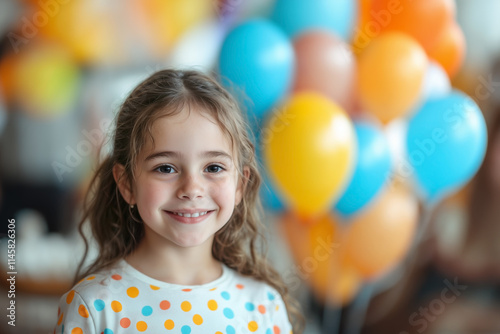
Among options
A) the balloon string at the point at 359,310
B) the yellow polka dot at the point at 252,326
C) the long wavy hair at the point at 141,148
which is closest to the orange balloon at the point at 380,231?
the balloon string at the point at 359,310

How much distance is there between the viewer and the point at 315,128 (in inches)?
62.0

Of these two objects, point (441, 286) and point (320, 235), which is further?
point (441, 286)

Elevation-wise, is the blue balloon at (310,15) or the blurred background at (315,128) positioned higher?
the blue balloon at (310,15)

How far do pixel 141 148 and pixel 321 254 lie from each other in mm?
1017

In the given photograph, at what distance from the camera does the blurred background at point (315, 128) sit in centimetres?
164

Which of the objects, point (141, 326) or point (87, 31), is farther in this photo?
point (87, 31)

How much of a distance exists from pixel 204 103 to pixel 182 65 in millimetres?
850

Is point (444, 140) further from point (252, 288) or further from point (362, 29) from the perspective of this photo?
point (252, 288)

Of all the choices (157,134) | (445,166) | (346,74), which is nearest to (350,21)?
(346,74)

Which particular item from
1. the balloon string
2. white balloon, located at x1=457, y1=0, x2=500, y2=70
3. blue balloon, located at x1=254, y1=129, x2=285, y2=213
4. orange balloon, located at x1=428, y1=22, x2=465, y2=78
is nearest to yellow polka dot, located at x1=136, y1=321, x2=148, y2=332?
blue balloon, located at x1=254, y1=129, x2=285, y2=213

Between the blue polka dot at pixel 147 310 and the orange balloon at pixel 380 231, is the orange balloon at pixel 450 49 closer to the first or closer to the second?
the orange balloon at pixel 380 231

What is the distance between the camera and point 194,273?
101 cm

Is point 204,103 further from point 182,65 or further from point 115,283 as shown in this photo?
point 182,65

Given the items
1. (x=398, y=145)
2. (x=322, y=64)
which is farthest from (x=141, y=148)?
(x=398, y=145)
